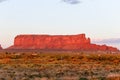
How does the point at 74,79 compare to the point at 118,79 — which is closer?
the point at 118,79

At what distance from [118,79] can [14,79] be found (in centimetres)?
821

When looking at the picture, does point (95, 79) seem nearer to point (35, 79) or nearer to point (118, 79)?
point (118, 79)

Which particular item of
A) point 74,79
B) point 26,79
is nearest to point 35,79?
point 26,79

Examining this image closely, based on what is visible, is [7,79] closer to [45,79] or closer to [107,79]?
[45,79]

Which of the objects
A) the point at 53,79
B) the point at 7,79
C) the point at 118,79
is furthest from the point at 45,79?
the point at 118,79

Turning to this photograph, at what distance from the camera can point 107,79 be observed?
1254 inches

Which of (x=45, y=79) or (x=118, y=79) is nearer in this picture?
(x=118, y=79)

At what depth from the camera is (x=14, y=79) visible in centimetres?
3350

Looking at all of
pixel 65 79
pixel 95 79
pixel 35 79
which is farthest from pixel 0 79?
pixel 95 79

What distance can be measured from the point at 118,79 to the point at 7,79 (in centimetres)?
855

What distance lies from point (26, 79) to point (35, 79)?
0.70 metres

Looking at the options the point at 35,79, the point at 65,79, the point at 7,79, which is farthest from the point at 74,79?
the point at 7,79

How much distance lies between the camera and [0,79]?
32906 mm

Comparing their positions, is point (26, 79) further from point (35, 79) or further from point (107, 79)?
point (107, 79)
